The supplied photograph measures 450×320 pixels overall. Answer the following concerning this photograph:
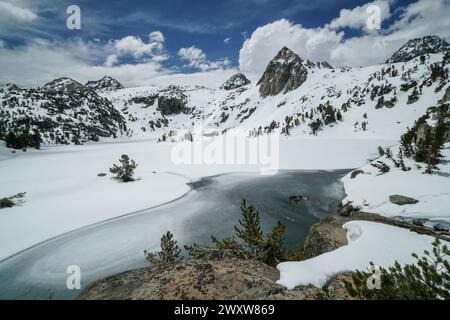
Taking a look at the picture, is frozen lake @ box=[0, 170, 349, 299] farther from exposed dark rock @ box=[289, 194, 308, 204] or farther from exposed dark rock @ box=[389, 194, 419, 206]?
exposed dark rock @ box=[389, 194, 419, 206]

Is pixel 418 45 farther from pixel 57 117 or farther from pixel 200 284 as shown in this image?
pixel 200 284

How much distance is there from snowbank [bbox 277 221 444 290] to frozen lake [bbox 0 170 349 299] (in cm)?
588

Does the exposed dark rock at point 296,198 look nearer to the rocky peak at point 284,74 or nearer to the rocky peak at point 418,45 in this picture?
the rocky peak at point 284,74

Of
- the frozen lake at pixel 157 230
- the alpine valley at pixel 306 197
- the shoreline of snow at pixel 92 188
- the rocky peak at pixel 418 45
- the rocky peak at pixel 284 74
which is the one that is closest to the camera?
the alpine valley at pixel 306 197

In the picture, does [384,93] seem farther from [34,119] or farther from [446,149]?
[34,119]

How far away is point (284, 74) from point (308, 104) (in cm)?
4642

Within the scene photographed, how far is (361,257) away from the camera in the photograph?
17.8ft

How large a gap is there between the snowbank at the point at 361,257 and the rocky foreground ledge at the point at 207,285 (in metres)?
0.20

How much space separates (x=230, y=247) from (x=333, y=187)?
14381mm

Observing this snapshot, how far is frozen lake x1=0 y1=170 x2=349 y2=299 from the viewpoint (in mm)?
9859

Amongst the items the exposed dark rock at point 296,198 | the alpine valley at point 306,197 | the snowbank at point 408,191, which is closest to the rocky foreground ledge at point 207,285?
the alpine valley at point 306,197

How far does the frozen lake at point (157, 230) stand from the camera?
9859mm

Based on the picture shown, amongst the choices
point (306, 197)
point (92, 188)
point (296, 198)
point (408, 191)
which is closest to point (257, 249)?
point (408, 191)

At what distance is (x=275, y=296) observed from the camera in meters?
4.11
